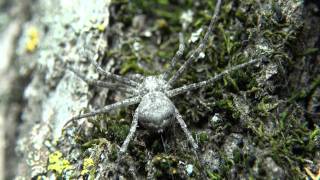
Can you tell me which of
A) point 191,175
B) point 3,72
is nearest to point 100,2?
point 3,72

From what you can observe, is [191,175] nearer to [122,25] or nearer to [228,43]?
[228,43]

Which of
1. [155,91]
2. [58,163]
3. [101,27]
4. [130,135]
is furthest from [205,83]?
[58,163]

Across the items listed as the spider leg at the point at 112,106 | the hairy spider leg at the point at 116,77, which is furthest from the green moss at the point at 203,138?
the hairy spider leg at the point at 116,77

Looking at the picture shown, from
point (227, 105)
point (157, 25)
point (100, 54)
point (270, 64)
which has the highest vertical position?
Answer: point (157, 25)

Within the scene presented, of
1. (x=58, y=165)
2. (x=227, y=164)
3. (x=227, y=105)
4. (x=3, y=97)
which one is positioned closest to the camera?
(x=227, y=164)

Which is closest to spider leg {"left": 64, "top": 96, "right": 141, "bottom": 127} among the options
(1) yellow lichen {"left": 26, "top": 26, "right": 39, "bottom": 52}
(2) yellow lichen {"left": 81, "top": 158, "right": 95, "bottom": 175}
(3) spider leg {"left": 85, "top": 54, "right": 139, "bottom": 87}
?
(3) spider leg {"left": 85, "top": 54, "right": 139, "bottom": 87}

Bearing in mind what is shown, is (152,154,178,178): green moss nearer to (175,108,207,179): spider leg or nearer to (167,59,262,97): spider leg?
(175,108,207,179): spider leg
